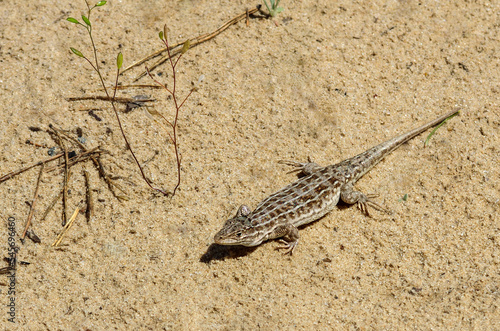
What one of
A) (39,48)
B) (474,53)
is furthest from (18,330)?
(474,53)

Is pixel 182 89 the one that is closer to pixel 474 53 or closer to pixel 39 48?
pixel 39 48

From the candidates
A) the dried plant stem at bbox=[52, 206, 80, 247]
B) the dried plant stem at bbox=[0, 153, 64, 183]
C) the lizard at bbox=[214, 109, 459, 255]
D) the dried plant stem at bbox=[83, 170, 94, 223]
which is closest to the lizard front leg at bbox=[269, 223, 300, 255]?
the lizard at bbox=[214, 109, 459, 255]

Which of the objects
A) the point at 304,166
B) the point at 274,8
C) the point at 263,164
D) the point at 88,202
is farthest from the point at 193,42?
the point at 88,202

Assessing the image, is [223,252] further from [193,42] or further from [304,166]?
[193,42]

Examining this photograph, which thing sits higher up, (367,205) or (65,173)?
(65,173)

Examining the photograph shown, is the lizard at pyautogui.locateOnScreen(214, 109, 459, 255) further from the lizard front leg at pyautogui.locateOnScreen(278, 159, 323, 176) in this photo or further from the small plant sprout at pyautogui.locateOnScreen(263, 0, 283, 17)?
the small plant sprout at pyautogui.locateOnScreen(263, 0, 283, 17)

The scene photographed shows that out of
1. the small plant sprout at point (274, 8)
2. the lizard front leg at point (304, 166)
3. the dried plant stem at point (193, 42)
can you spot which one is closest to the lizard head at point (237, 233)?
the lizard front leg at point (304, 166)

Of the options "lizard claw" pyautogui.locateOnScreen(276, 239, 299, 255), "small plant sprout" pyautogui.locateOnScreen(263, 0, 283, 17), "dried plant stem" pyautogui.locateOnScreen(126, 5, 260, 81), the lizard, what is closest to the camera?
the lizard
